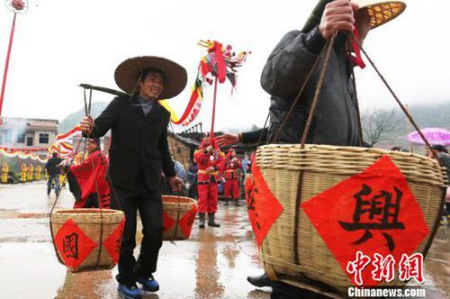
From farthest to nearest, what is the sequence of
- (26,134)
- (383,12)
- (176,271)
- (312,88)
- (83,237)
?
1. (26,134)
2. (176,271)
3. (83,237)
4. (383,12)
5. (312,88)

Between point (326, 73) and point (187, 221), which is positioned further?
point (187, 221)

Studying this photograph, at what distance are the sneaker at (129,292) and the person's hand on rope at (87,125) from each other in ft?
4.09

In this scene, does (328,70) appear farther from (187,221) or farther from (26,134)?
(26,134)

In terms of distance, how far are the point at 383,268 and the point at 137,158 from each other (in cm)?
234

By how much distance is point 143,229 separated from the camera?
3113 millimetres

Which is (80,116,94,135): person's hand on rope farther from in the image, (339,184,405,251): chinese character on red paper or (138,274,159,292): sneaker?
(339,184,405,251): chinese character on red paper

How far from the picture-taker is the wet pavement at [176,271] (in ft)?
10.4

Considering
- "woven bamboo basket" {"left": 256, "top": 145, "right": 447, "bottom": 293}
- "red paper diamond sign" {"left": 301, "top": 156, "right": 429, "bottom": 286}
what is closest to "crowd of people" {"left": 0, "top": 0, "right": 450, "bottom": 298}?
"woven bamboo basket" {"left": 256, "top": 145, "right": 447, "bottom": 293}

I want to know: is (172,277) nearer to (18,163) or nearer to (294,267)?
(294,267)

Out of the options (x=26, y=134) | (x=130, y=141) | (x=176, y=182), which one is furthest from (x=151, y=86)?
(x=26, y=134)

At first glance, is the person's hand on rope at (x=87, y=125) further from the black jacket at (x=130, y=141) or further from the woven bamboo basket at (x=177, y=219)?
the woven bamboo basket at (x=177, y=219)

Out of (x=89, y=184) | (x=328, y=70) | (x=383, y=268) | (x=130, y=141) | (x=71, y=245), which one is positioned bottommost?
(x=71, y=245)

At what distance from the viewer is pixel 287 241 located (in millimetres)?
1238

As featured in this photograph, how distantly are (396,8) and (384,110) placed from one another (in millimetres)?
35369
